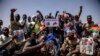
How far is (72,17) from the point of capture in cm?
1388

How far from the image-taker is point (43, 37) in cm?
1182

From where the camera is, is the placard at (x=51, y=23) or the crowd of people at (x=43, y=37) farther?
the placard at (x=51, y=23)

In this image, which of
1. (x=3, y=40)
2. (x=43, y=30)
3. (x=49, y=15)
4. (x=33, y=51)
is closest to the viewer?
(x=33, y=51)

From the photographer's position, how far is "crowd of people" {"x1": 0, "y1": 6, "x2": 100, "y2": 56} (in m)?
11.1

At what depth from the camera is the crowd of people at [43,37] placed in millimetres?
11109

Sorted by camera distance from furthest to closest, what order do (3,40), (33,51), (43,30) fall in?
(43,30), (3,40), (33,51)

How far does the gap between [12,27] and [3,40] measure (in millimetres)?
944

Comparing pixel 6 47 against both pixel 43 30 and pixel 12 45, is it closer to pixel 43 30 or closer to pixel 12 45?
pixel 12 45

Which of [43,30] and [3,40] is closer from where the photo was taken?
[3,40]

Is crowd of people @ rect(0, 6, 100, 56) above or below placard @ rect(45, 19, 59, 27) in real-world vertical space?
below

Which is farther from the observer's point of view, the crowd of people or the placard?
the placard

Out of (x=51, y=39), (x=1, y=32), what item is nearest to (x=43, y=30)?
(x=51, y=39)

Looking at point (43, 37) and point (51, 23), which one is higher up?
point (51, 23)

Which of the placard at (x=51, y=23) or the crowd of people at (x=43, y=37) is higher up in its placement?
the placard at (x=51, y=23)
